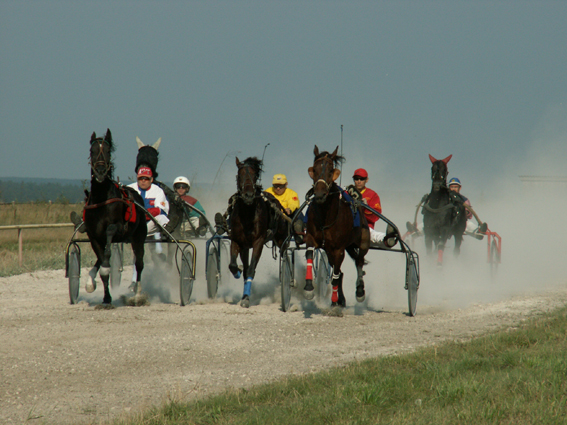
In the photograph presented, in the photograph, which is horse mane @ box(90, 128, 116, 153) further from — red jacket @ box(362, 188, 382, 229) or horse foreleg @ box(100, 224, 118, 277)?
A: red jacket @ box(362, 188, 382, 229)

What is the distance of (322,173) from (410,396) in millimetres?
3820

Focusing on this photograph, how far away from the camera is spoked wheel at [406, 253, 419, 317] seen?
8817 millimetres

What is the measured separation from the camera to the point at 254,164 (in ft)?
30.5

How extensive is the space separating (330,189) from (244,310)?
6.89ft

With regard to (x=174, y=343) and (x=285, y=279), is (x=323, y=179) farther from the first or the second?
(x=174, y=343)

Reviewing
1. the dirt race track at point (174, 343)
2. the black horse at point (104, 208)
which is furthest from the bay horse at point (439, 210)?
the black horse at point (104, 208)

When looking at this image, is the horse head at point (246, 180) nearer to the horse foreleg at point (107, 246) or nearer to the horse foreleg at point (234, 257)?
the horse foreleg at point (234, 257)

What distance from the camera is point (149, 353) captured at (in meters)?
6.30

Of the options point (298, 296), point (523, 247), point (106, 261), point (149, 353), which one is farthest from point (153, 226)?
point (523, 247)

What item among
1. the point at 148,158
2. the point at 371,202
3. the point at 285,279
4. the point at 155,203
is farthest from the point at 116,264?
the point at 371,202

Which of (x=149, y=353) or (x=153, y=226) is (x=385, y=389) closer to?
(x=149, y=353)

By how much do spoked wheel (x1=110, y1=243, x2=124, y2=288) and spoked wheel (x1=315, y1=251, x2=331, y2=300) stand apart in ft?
10.9

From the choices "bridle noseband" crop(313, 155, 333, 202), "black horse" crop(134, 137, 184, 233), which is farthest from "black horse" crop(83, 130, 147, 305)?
"bridle noseband" crop(313, 155, 333, 202)

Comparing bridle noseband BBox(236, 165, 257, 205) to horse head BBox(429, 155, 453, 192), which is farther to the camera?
horse head BBox(429, 155, 453, 192)
